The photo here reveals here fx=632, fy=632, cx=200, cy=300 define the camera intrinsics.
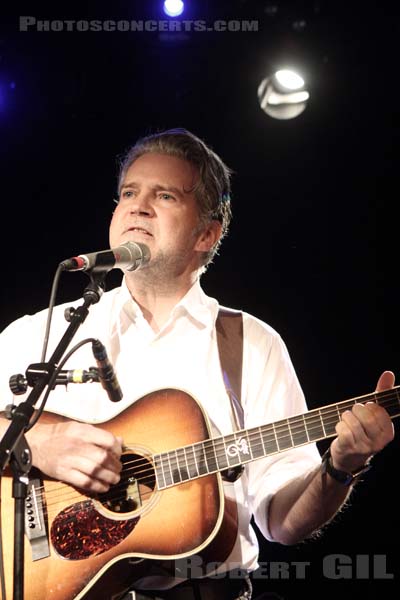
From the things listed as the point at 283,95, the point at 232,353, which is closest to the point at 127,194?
the point at 232,353

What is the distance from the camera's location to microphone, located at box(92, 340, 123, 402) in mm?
2156

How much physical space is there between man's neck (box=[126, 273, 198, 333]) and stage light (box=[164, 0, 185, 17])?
7.57 feet

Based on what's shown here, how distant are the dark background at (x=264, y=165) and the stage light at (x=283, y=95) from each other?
0.21ft

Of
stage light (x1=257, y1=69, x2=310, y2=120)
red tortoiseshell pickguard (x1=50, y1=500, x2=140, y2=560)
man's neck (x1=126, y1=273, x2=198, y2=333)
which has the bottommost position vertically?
red tortoiseshell pickguard (x1=50, y1=500, x2=140, y2=560)

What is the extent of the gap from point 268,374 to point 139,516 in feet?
3.38

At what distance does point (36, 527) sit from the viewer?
2527mm

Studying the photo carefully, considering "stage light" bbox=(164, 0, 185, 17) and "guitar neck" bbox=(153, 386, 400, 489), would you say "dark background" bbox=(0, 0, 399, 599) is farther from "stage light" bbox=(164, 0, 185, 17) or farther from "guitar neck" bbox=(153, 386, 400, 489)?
"guitar neck" bbox=(153, 386, 400, 489)

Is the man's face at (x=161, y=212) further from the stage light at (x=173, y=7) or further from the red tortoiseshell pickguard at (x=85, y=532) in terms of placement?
the stage light at (x=173, y=7)

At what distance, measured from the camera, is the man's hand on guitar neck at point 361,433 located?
98.4 inches

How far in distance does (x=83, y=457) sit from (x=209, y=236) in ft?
5.36

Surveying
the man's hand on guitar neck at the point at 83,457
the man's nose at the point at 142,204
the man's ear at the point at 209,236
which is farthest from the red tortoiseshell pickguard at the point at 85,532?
the man's ear at the point at 209,236

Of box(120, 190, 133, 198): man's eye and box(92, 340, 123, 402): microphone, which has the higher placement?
box(120, 190, 133, 198): man's eye

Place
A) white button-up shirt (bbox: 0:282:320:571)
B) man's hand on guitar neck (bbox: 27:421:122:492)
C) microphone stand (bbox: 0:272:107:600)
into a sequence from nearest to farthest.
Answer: microphone stand (bbox: 0:272:107:600)
man's hand on guitar neck (bbox: 27:421:122:492)
white button-up shirt (bbox: 0:282:320:571)

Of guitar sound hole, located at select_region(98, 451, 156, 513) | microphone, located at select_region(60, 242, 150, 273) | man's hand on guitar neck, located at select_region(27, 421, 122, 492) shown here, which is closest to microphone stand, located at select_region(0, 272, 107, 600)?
microphone, located at select_region(60, 242, 150, 273)
